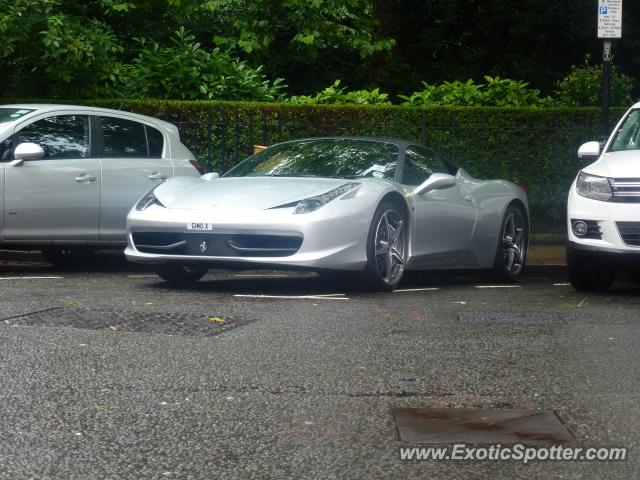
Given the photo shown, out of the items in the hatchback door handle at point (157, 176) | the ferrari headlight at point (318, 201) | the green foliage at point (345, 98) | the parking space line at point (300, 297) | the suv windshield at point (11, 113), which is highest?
the suv windshield at point (11, 113)

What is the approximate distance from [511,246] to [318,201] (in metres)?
3.05

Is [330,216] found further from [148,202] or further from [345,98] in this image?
[345,98]

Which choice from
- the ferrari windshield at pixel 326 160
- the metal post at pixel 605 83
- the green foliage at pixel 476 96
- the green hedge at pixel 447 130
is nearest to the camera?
the ferrari windshield at pixel 326 160

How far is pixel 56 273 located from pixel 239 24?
792cm

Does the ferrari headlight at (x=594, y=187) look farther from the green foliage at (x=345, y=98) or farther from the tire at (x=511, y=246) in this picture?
the green foliage at (x=345, y=98)

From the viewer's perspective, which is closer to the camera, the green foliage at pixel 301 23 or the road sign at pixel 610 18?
the road sign at pixel 610 18

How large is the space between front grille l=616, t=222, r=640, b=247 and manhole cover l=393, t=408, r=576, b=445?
465 centimetres

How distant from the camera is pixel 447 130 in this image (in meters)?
16.2

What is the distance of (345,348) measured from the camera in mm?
7207

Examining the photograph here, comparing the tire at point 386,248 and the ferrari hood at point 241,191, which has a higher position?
the ferrari hood at point 241,191

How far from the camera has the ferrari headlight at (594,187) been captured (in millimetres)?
10141

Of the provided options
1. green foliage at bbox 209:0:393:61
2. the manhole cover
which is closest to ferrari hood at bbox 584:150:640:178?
the manhole cover

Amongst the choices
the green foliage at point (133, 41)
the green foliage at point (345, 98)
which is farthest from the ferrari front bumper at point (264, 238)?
the green foliage at point (345, 98)

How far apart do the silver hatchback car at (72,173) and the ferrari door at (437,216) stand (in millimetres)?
2496
